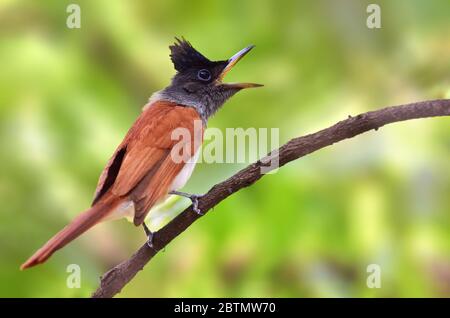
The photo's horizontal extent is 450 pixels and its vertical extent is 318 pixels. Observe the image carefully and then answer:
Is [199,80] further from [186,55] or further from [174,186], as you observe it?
[174,186]

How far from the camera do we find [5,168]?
257 cm

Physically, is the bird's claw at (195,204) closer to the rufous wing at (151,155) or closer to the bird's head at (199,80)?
the rufous wing at (151,155)

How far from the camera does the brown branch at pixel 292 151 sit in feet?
6.38

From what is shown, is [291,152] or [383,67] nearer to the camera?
[291,152]

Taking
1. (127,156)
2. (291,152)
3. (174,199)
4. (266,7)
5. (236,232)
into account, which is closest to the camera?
(291,152)

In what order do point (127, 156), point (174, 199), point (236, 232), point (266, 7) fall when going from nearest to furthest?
point (127, 156) → point (174, 199) → point (236, 232) → point (266, 7)

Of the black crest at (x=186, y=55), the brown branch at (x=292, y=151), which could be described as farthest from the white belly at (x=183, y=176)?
the black crest at (x=186, y=55)

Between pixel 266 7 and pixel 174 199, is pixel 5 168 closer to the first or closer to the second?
pixel 174 199

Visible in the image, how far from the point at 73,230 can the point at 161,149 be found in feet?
1.50

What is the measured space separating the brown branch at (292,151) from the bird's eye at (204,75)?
2.02ft

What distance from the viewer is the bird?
1.95 meters

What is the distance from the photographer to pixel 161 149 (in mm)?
2172
